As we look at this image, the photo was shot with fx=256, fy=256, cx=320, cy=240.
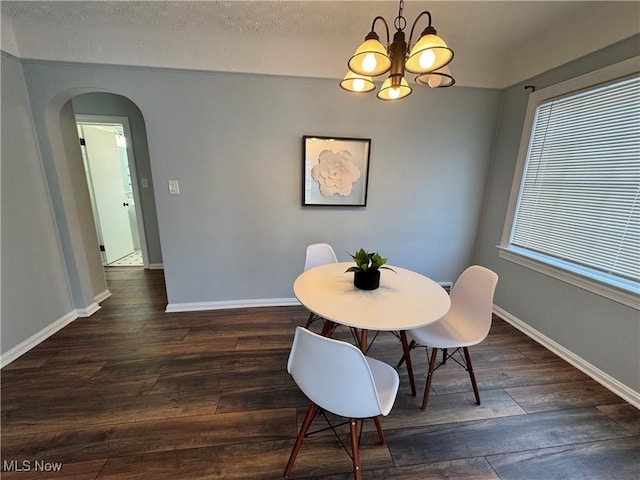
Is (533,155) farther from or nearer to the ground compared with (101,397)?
farther from the ground

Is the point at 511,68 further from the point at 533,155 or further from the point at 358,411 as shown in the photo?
the point at 358,411

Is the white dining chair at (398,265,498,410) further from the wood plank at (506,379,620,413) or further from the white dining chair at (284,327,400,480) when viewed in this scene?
the white dining chair at (284,327,400,480)

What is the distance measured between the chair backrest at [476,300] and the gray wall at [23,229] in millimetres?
3333

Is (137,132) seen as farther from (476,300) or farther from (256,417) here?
(476,300)

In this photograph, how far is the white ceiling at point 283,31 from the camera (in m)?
1.88

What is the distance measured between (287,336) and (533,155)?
2837mm

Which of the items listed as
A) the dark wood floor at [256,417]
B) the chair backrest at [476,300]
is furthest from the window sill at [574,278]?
the chair backrest at [476,300]

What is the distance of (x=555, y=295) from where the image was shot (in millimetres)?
2180

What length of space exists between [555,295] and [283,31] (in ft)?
10.6

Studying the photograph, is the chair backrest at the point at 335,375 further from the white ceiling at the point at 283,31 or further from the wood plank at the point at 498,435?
the white ceiling at the point at 283,31

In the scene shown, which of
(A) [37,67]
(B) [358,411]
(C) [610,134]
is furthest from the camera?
(A) [37,67]

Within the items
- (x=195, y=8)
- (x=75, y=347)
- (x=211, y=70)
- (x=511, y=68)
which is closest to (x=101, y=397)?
(x=75, y=347)

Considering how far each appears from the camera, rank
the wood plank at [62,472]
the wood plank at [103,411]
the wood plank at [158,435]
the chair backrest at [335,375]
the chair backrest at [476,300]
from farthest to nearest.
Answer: the chair backrest at [476,300], the wood plank at [103,411], the wood plank at [158,435], the wood plank at [62,472], the chair backrest at [335,375]

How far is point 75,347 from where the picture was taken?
212 cm
